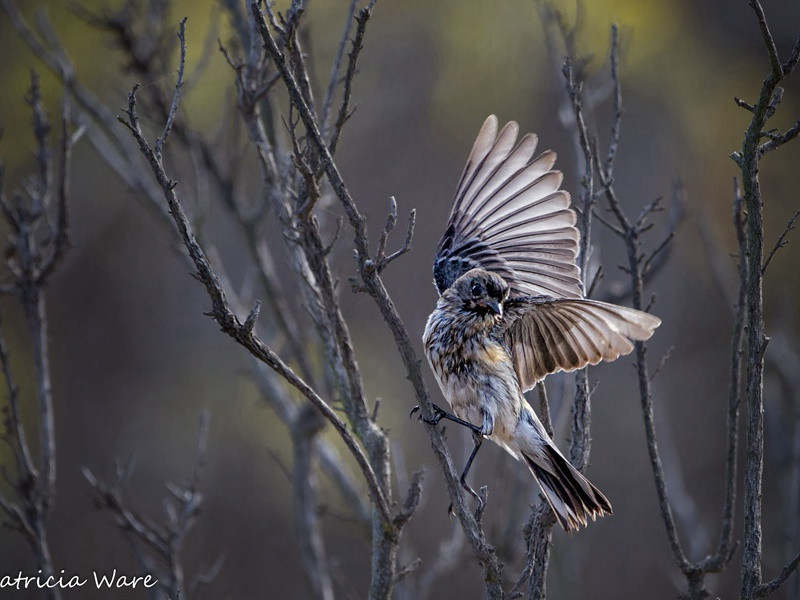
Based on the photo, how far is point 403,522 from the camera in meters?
2.62

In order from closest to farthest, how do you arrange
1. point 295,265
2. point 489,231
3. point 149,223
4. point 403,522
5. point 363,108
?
point 403,522, point 295,265, point 489,231, point 363,108, point 149,223

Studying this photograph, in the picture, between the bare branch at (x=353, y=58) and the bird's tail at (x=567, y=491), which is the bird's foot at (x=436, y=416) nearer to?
the bird's tail at (x=567, y=491)

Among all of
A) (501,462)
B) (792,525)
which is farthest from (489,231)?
(792,525)

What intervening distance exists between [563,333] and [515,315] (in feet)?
0.59

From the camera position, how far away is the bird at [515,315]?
2775 mm

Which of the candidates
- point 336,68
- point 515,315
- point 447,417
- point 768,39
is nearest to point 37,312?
point 336,68

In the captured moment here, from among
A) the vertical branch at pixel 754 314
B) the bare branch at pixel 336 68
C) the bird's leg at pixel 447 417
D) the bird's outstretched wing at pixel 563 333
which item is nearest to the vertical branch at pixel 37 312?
the bare branch at pixel 336 68

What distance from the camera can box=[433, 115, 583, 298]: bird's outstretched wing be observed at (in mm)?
3320

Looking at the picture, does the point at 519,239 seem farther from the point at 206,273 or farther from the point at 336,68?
the point at 206,273

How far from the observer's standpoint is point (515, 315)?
3055 millimetres

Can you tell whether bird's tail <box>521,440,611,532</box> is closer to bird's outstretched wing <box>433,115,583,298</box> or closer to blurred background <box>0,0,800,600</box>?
bird's outstretched wing <box>433,115,583,298</box>

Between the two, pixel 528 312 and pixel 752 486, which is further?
pixel 528 312

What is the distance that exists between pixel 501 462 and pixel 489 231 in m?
1.16

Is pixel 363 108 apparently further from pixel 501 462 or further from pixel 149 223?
pixel 501 462
